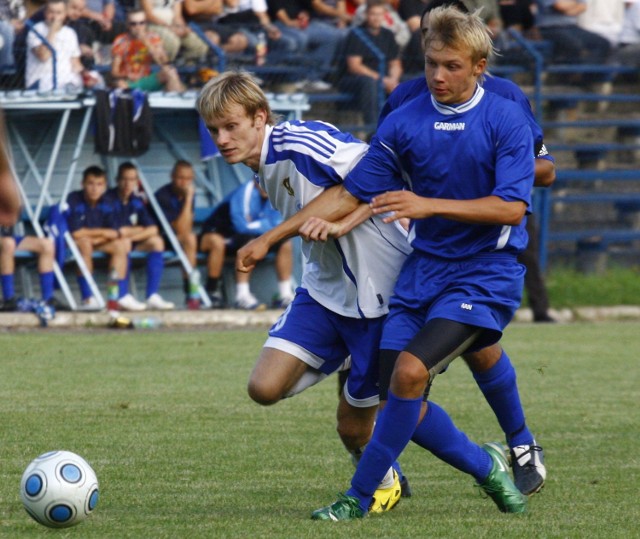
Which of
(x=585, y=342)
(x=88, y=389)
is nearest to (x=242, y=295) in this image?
(x=585, y=342)

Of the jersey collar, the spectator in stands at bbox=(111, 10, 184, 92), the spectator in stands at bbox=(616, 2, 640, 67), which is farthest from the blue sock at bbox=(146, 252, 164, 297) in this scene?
the jersey collar

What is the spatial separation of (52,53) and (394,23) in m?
5.19

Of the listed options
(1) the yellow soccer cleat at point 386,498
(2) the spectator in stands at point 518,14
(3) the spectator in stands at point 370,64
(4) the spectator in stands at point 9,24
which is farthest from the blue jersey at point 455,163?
(2) the spectator in stands at point 518,14

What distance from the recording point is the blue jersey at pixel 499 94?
18.3ft

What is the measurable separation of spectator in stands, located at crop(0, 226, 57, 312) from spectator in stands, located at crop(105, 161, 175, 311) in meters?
0.89

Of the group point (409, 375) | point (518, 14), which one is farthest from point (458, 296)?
point (518, 14)

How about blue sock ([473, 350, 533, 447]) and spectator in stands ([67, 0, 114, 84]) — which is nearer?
blue sock ([473, 350, 533, 447])

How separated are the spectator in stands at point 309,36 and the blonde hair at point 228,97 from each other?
11.4m

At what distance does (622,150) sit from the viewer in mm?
20422

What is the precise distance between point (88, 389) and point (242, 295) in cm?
657

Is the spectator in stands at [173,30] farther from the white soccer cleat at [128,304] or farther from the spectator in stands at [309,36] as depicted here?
the white soccer cleat at [128,304]

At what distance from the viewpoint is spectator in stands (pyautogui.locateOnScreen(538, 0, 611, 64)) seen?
20.0m

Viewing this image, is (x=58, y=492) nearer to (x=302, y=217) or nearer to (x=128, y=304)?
(x=302, y=217)

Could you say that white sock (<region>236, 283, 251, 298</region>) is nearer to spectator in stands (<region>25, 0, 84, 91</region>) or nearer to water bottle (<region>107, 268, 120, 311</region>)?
water bottle (<region>107, 268, 120, 311</region>)
